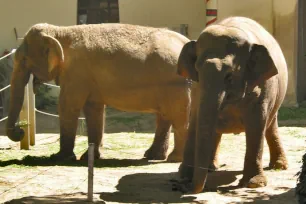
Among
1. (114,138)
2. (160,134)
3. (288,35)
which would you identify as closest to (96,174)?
(160,134)

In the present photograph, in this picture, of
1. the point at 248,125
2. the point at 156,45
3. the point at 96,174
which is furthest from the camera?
the point at 156,45

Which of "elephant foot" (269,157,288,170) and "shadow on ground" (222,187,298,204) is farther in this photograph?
"elephant foot" (269,157,288,170)

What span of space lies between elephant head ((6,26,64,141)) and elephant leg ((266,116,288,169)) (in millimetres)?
3085

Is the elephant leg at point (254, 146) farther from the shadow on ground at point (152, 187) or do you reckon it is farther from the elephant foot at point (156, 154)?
the elephant foot at point (156, 154)

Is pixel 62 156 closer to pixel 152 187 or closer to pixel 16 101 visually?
pixel 16 101

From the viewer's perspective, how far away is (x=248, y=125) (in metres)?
8.70

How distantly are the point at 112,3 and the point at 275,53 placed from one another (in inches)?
341

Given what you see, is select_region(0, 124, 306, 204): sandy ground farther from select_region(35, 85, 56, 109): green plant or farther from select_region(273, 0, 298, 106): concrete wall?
select_region(35, 85, 56, 109): green plant

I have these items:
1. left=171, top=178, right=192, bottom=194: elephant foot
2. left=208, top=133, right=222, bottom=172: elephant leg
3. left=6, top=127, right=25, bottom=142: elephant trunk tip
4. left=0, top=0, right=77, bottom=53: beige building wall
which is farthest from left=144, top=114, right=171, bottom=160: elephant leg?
left=0, top=0, right=77, bottom=53: beige building wall

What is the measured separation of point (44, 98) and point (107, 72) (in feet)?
20.4

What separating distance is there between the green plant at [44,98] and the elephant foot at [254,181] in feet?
27.5

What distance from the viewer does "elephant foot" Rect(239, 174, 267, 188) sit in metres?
8.73

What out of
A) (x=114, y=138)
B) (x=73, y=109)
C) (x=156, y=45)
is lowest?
(x=114, y=138)

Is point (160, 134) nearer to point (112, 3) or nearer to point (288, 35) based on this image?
point (288, 35)
